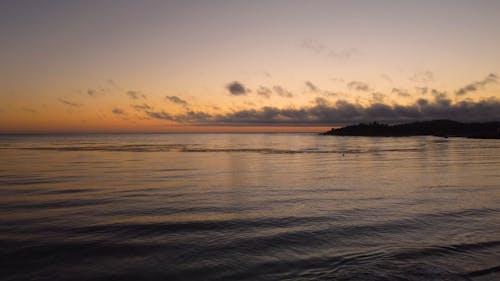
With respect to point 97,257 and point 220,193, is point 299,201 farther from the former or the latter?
point 97,257

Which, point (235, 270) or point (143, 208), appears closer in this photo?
point (235, 270)

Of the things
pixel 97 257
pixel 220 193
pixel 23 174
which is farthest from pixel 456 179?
pixel 23 174

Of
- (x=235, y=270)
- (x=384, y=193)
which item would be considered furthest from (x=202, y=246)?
(x=384, y=193)

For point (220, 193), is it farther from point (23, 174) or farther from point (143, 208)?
point (23, 174)

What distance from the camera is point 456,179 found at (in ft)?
92.6

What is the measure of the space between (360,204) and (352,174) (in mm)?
14259

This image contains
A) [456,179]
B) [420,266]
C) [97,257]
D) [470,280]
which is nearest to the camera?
[470,280]

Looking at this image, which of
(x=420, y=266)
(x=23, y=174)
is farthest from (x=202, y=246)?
(x=23, y=174)

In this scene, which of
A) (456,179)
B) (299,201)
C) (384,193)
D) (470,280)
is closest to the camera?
(470,280)

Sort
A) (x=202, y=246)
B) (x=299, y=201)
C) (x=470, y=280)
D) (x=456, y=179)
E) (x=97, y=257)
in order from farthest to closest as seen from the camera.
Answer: (x=456, y=179) < (x=299, y=201) < (x=202, y=246) < (x=97, y=257) < (x=470, y=280)

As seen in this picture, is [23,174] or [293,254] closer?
[293,254]

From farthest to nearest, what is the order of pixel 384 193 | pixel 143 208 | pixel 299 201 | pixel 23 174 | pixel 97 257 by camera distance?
pixel 23 174, pixel 384 193, pixel 299 201, pixel 143 208, pixel 97 257

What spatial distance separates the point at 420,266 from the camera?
962 centimetres

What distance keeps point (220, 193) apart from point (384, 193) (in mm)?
10388
